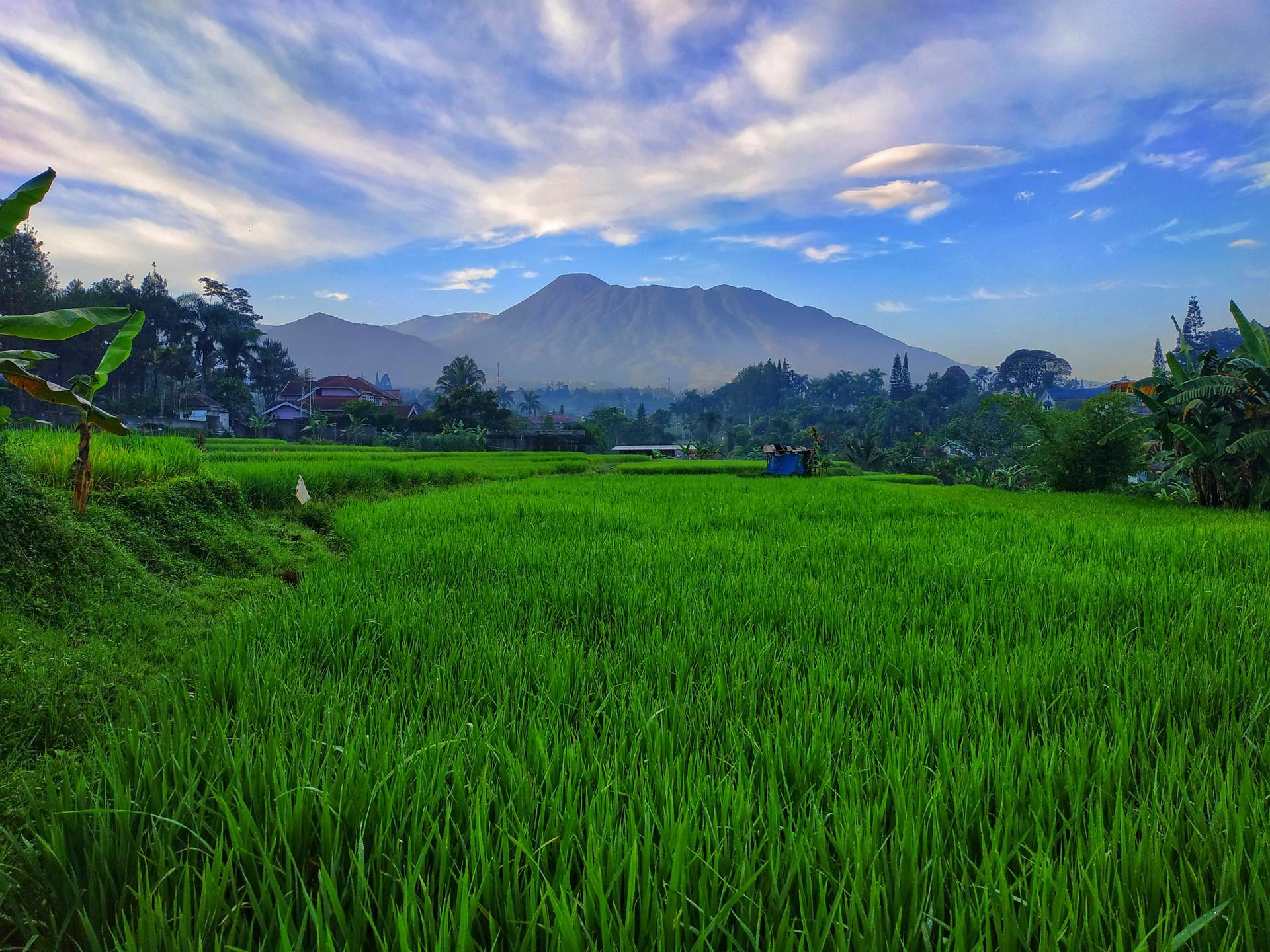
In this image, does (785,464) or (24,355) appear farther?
(785,464)

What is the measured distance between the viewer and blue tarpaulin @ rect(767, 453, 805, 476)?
15.1 meters

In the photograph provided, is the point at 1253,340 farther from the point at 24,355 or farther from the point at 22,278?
the point at 22,278

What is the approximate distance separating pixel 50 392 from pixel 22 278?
41.1 m

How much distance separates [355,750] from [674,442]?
64310mm

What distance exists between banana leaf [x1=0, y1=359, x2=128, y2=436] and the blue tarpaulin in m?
13.7

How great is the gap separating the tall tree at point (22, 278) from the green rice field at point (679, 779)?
39.9m

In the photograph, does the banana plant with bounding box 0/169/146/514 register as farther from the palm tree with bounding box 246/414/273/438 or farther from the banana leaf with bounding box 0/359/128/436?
the palm tree with bounding box 246/414/273/438

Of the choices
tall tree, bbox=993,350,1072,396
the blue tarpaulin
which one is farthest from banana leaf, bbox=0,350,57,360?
tall tree, bbox=993,350,1072,396

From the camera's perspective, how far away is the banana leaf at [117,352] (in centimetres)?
296

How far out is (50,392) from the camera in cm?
238

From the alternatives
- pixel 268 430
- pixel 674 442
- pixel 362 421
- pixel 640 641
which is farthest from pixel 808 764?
pixel 674 442

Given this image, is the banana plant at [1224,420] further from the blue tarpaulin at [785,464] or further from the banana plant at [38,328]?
the banana plant at [38,328]

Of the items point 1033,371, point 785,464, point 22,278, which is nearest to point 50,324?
point 785,464

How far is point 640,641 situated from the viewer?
205 centimetres
